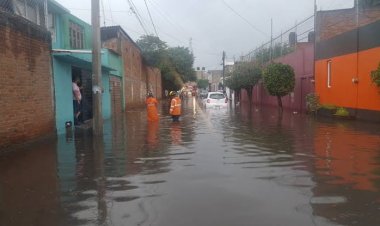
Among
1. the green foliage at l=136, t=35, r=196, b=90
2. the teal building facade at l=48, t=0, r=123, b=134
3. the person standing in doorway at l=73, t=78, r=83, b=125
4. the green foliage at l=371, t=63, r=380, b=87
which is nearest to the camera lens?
the teal building facade at l=48, t=0, r=123, b=134

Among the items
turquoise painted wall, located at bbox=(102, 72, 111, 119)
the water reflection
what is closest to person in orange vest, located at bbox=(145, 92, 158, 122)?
turquoise painted wall, located at bbox=(102, 72, 111, 119)

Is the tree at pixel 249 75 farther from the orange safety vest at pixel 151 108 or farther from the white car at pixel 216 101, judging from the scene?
the orange safety vest at pixel 151 108

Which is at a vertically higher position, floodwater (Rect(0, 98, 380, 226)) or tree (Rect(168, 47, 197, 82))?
tree (Rect(168, 47, 197, 82))

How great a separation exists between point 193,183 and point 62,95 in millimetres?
10126

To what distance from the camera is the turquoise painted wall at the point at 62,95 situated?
53.4ft

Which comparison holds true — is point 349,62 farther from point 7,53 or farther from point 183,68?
point 183,68

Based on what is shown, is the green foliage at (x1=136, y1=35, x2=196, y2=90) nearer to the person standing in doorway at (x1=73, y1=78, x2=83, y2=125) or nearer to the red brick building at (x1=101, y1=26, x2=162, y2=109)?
the red brick building at (x1=101, y1=26, x2=162, y2=109)

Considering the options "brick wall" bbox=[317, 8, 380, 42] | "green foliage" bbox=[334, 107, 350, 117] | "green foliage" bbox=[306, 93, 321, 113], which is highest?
"brick wall" bbox=[317, 8, 380, 42]

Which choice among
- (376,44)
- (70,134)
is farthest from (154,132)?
(376,44)

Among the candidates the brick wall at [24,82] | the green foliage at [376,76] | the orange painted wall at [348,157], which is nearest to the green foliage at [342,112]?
the green foliage at [376,76]

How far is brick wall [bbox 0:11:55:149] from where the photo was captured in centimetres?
1175

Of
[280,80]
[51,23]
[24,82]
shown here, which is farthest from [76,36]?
[280,80]

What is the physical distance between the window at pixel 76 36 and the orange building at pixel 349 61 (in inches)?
517

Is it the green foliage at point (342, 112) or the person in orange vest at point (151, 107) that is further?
the green foliage at point (342, 112)
